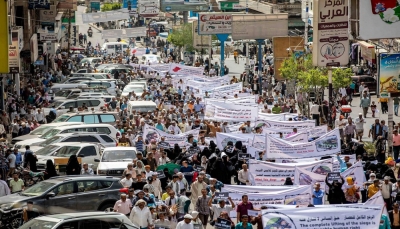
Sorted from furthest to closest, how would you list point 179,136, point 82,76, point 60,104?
point 82,76 < point 60,104 < point 179,136

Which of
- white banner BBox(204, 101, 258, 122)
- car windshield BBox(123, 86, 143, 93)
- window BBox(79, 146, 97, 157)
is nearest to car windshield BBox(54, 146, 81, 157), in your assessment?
window BBox(79, 146, 97, 157)

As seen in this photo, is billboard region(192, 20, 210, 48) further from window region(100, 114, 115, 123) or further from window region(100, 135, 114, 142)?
window region(100, 135, 114, 142)

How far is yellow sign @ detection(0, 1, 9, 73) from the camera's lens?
36625 mm

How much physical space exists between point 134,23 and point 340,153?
94525mm

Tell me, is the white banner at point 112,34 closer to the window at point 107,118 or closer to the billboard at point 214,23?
the billboard at point 214,23

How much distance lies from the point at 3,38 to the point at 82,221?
62.1 ft

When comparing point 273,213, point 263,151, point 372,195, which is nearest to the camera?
point 273,213

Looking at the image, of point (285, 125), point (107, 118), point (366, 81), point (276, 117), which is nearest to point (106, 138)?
point (107, 118)

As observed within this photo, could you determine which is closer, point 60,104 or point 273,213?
point 273,213

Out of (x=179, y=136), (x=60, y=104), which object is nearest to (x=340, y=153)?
(x=179, y=136)

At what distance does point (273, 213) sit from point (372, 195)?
542cm

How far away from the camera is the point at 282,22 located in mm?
63312

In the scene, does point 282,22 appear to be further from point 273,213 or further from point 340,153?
point 273,213

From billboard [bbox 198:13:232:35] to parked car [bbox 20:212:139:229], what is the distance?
1859 inches
